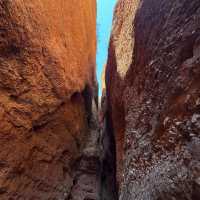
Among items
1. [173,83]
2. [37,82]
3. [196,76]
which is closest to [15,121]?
[37,82]

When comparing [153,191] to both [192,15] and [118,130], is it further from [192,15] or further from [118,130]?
[118,130]

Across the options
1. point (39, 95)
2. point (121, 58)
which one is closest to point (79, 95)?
point (121, 58)

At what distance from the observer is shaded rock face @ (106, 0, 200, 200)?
1.78 m

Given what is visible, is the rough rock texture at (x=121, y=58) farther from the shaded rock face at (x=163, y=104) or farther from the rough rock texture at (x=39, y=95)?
the rough rock texture at (x=39, y=95)

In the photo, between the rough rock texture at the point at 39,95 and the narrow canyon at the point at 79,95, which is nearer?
the narrow canyon at the point at 79,95

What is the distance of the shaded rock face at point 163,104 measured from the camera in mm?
1779

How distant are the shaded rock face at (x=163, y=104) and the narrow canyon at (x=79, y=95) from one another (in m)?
0.01

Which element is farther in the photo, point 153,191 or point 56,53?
point 56,53

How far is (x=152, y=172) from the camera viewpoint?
2.25 m

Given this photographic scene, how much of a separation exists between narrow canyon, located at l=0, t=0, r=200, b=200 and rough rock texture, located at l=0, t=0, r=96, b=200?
0.01m

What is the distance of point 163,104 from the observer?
232cm

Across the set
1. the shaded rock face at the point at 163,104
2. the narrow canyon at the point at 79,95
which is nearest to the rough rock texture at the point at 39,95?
the narrow canyon at the point at 79,95

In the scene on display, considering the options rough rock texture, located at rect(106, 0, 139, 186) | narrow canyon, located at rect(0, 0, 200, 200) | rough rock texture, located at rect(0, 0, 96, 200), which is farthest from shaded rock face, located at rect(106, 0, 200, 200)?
rough rock texture, located at rect(0, 0, 96, 200)

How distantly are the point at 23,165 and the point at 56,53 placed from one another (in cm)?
168
